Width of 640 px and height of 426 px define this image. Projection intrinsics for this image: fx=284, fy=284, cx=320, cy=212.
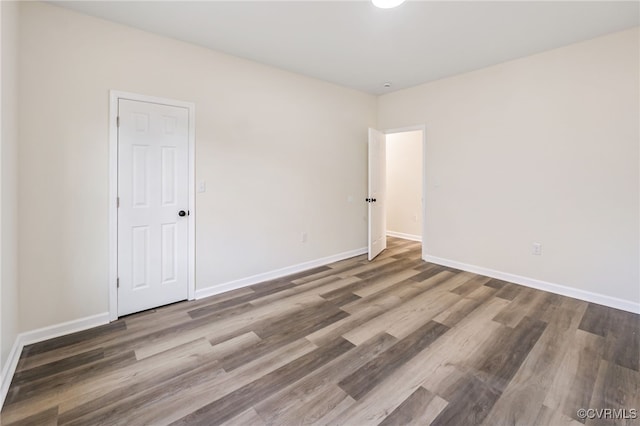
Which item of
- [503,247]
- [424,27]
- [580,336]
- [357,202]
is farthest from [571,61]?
[357,202]

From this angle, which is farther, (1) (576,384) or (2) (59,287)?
(2) (59,287)

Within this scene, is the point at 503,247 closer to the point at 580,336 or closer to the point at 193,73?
A: the point at 580,336

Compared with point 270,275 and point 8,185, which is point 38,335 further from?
point 270,275

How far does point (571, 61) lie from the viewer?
300cm

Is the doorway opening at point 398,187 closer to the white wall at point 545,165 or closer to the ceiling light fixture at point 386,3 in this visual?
the white wall at point 545,165

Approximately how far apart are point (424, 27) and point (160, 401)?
3.55 metres

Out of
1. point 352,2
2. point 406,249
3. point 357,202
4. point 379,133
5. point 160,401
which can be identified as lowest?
point 160,401

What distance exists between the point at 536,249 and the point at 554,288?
0.46m

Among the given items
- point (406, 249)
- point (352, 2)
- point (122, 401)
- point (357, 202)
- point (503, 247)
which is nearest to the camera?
point (122, 401)

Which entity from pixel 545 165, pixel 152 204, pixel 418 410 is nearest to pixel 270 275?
pixel 152 204

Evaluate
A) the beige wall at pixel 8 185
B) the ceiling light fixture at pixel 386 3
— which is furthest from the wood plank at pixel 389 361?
the ceiling light fixture at pixel 386 3

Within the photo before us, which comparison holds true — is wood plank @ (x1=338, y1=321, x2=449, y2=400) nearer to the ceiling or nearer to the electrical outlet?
the electrical outlet

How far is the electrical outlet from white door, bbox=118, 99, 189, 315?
3960 mm

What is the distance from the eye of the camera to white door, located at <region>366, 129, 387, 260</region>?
14.9ft
